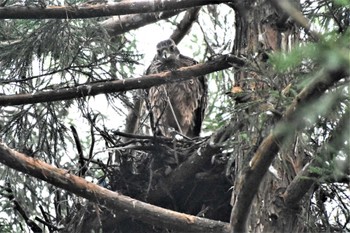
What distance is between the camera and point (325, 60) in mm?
3053

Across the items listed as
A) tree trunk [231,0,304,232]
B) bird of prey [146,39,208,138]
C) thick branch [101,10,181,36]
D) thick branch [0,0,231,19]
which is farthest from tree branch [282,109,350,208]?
thick branch [101,10,181,36]

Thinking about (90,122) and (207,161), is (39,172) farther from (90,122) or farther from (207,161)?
(207,161)

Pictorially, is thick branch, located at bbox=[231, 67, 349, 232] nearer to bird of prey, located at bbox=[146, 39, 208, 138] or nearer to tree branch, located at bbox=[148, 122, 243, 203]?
tree branch, located at bbox=[148, 122, 243, 203]

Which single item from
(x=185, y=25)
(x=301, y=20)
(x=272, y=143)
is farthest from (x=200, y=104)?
(x=301, y=20)

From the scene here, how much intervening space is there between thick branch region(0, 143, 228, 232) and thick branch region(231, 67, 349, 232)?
0.82 m

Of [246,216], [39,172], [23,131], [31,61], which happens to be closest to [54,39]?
[31,61]

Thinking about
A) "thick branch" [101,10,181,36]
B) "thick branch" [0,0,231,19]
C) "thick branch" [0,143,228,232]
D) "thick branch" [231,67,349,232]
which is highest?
"thick branch" [101,10,181,36]

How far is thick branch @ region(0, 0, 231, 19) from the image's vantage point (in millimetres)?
6242

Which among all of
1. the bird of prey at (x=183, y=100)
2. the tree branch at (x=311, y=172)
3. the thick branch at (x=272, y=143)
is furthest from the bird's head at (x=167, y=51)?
the thick branch at (x=272, y=143)

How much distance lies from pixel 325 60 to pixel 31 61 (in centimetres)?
430

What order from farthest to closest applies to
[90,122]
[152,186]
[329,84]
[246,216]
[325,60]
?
[152,186] < [90,122] < [246,216] < [329,84] < [325,60]

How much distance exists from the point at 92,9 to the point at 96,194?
5.28 ft

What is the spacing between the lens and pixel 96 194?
228 inches

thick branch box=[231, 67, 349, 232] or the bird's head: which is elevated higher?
the bird's head
